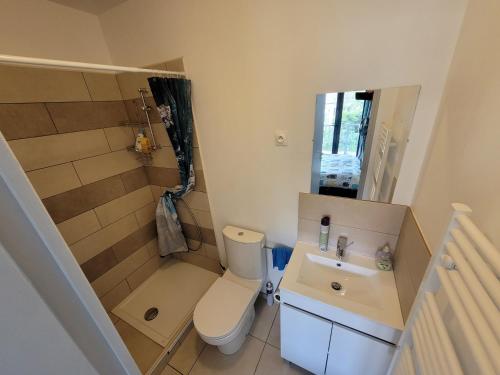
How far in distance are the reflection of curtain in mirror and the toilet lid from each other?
4.14ft

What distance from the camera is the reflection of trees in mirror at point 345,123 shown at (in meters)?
1.04

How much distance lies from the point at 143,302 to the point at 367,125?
236 centimetres

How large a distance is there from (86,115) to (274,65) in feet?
4.70

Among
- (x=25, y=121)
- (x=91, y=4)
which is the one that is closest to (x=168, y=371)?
(x=25, y=121)

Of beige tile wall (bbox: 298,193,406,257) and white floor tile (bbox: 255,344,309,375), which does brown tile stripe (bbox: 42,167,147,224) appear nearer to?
beige tile wall (bbox: 298,193,406,257)

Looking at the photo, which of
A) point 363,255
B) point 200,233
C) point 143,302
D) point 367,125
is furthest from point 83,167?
point 363,255

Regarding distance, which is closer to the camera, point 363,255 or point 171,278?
point 363,255

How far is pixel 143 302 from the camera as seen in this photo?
1.96 m

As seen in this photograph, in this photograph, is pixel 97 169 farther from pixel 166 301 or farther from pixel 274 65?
pixel 274 65

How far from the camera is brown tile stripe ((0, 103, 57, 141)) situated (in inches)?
47.3

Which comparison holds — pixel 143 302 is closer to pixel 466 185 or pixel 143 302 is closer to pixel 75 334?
pixel 75 334

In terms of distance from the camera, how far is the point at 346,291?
1207mm

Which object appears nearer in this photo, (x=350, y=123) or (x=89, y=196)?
(x=350, y=123)

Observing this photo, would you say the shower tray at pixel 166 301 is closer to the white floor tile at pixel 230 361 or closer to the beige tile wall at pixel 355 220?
the white floor tile at pixel 230 361
